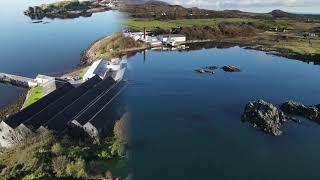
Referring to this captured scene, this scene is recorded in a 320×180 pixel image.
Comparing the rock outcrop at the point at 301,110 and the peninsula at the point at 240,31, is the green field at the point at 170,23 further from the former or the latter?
the rock outcrop at the point at 301,110

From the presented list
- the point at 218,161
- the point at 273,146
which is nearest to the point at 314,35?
the point at 273,146

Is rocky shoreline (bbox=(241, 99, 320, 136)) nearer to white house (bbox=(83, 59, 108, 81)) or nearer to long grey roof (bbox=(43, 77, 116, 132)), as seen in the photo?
long grey roof (bbox=(43, 77, 116, 132))

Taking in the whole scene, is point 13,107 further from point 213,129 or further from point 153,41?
point 153,41

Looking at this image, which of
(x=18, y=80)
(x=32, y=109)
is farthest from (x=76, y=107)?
(x=18, y=80)

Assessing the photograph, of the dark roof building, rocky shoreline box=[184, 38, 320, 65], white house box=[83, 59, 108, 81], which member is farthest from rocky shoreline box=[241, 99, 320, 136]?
rocky shoreline box=[184, 38, 320, 65]

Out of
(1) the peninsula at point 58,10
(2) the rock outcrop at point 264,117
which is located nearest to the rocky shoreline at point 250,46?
(2) the rock outcrop at point 264,117

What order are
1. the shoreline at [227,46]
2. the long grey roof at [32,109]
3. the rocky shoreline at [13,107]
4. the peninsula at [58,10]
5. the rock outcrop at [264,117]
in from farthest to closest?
the peninsula at [58,10], the shoreline at [227,46], the rocky shoreline at [13,107], the rock outcrop at [264,117], the long grey roof at [32,109]
